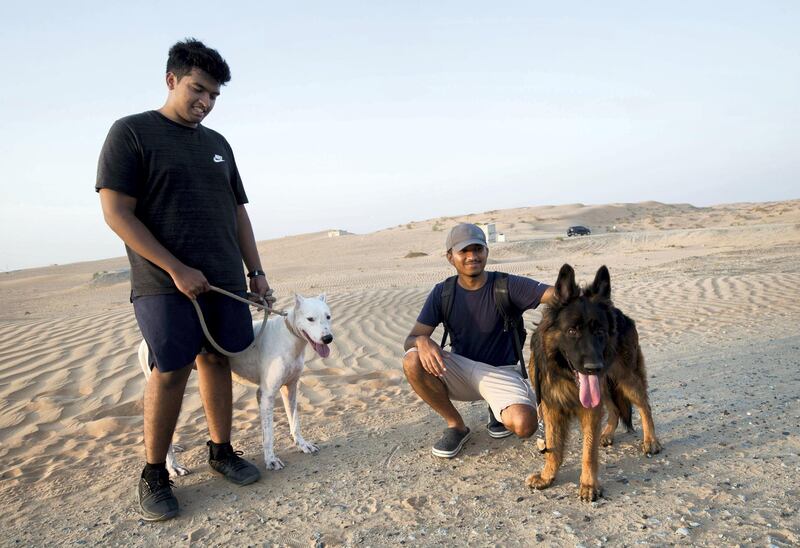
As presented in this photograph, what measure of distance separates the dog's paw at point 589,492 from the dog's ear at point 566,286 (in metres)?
1.05

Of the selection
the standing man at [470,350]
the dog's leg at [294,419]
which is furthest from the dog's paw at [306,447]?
the standing man at [470,350]

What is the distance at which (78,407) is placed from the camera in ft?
16.4

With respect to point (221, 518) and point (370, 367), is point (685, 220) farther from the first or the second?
point (221, 518)

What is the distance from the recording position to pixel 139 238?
2875 millimetres

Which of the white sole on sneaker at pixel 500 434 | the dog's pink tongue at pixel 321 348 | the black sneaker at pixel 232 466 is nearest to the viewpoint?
the black sneaker at pixel 232 466

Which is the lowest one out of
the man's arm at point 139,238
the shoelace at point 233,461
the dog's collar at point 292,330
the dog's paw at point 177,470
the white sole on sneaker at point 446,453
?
the white sole on sneaker at point 446,453

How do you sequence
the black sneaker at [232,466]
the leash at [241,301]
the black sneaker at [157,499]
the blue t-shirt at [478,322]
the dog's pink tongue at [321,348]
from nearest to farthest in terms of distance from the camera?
the black sneaker at [157,499] < the leash at [241,301] < the black sneaker at [232,466] < the dog's pink tongue at [321,348] < the blue t-shirt at [478,322]

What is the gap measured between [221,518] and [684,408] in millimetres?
3599

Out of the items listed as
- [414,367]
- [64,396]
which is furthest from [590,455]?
[64,396]

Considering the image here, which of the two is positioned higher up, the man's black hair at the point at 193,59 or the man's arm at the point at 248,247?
the man's black hair at the point at 193,59

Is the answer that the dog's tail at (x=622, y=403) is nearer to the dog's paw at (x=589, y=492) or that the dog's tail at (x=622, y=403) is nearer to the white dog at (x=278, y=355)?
the dog's paw at (x=589, y=492)

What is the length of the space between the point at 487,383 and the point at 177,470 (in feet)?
7.22

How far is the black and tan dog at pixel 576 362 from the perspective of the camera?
3.00m

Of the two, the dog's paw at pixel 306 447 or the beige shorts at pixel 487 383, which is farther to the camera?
the dog's paw at pixel 306 447
